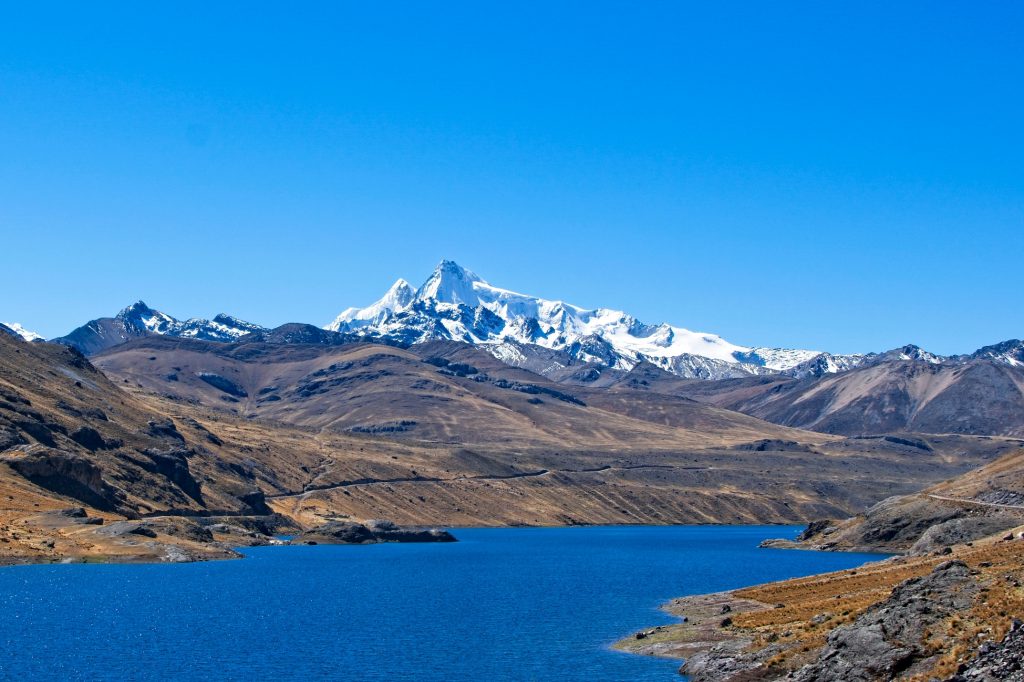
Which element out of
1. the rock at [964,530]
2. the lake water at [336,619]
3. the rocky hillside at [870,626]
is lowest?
the lake water at [336,619]

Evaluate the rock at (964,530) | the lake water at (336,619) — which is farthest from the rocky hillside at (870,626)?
the rock at (964,530)

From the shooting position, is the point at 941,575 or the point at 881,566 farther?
the point at 881,566

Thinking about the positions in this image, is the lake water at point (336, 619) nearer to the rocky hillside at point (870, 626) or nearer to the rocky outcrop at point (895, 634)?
the rocky hillside at point (870, 626)

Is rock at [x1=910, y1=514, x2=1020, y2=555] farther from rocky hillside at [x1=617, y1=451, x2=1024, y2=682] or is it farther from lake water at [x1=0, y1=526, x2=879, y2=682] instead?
rocky hillside at [x1=617, y1=451, x2=1024, y2=682]

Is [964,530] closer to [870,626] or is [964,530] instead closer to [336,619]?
[336,619]

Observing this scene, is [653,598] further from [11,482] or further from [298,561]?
[11,482]

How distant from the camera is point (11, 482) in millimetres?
194125

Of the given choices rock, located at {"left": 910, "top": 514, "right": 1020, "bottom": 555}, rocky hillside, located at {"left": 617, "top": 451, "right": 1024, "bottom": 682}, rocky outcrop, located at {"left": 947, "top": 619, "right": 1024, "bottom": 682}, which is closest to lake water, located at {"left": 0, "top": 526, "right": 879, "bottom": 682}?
rocky hillside, located at {"left": 617, "top": 451, "right": 1024, "bottom": 682}

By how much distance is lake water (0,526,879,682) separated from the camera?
271 feet

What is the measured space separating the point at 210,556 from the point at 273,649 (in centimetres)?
9867

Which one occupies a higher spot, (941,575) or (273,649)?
(941,575)

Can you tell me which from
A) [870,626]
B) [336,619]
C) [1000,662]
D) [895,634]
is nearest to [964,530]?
[336,619]

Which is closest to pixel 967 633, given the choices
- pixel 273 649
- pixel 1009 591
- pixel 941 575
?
pixel 1009 591

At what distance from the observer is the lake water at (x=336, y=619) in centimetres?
8262
